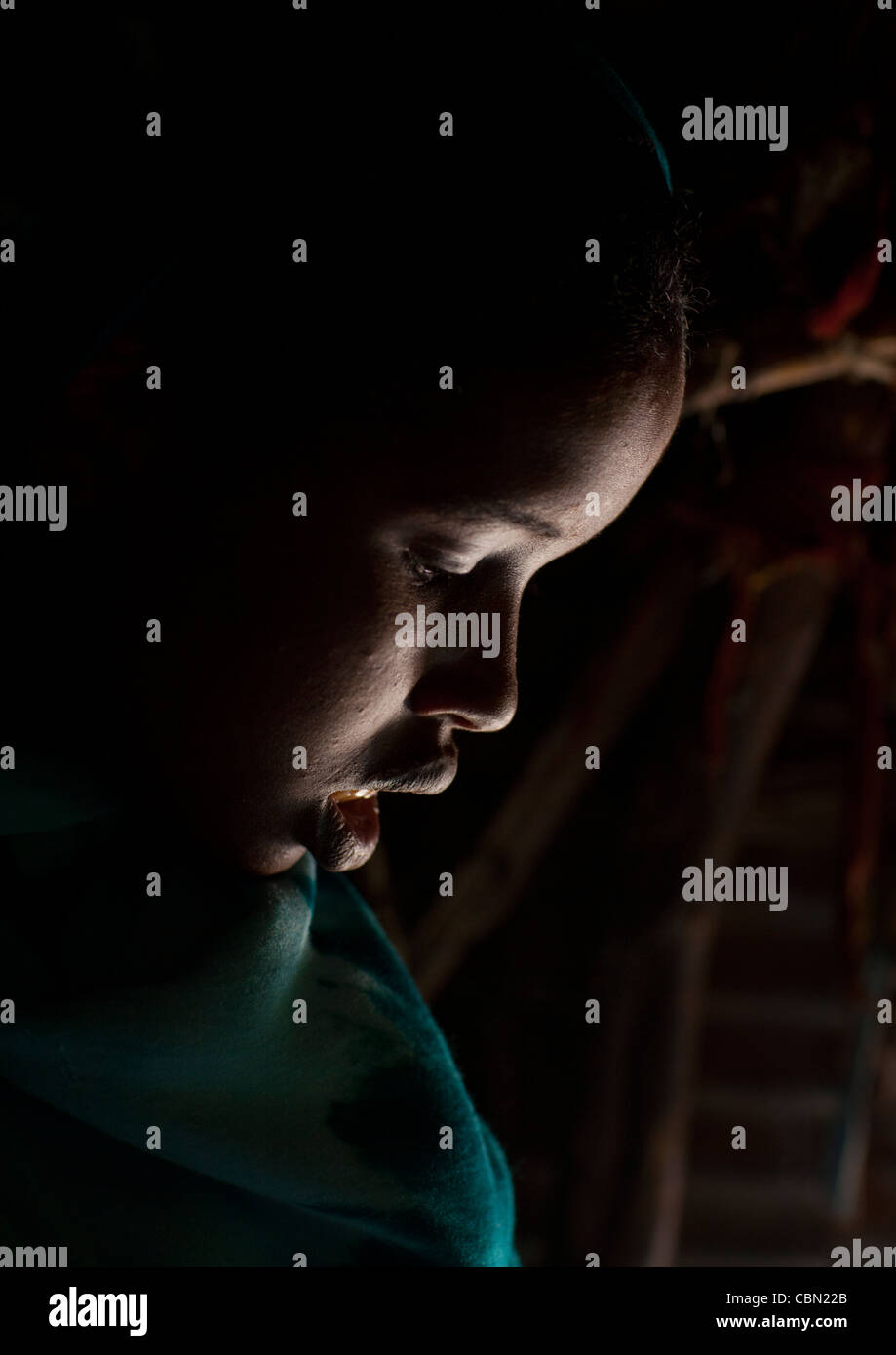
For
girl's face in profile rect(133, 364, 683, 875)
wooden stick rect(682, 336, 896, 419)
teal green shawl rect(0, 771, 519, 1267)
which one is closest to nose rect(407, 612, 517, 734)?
girl's face in profile rect(133, 364, 683, 875)

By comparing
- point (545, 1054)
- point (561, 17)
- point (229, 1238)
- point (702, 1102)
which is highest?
point (561, 17)

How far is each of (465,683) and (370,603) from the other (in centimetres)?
6

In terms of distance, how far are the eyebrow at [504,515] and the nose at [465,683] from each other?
0.15ft

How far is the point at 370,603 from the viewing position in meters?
0.53

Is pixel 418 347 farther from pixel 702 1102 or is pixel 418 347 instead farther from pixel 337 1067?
pixel 702 1102

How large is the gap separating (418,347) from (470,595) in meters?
0.10

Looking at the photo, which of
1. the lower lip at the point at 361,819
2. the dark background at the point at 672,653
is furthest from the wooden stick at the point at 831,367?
the lower lip at the point at 361,819

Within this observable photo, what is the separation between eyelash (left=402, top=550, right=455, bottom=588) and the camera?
1.76ft

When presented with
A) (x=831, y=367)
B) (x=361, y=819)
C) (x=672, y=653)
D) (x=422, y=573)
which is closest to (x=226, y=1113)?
(x=361, y=819)

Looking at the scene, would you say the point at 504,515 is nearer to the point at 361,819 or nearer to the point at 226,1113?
the point at 361,819

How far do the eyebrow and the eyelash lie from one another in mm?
29

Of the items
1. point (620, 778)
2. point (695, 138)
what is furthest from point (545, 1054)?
point (695, 138)

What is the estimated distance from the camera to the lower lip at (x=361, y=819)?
1.95 feet

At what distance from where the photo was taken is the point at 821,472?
1.39 meters
